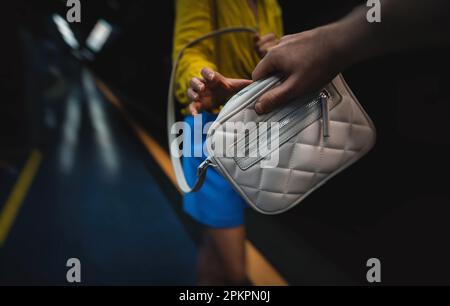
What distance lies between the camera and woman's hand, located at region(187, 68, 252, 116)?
2.08 feet

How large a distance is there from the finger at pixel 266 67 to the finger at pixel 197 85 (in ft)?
0.39

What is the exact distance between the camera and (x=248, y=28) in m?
0.74

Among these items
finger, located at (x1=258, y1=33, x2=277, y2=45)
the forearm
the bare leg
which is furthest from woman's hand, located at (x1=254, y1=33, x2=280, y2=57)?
the bare leg

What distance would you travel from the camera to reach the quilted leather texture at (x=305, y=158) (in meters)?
0.62

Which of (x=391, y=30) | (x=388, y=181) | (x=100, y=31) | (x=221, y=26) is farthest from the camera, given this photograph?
(x=100, y=31)

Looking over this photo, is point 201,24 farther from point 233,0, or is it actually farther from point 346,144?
point 346,144

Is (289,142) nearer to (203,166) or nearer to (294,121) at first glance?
(294,121)

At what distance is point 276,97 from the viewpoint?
1.83 feet

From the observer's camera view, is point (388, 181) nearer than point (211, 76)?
No

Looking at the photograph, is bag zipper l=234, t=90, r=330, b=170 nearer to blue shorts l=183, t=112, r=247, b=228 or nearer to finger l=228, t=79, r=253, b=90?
finger l=228, t=79, r=253, b=90

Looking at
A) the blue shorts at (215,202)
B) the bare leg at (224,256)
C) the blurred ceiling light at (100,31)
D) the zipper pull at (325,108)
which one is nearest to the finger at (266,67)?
the zipper pull at (325,108)

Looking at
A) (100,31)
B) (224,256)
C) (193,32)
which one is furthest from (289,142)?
(100,31)

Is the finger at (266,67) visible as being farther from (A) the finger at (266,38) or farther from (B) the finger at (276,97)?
(A) the finger at (266,38)

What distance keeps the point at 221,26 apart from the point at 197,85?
0.68 ft
